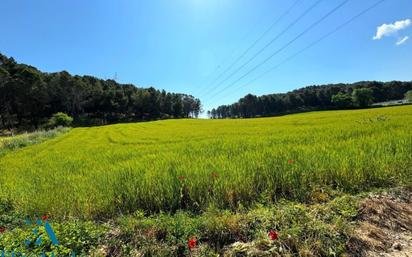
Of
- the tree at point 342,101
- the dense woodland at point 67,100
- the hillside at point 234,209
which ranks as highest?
the dense woodland at point 67,100

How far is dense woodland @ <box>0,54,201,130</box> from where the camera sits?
Result: 192 ft

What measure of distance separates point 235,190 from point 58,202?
3368 millimetres

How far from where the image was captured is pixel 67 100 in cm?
7069

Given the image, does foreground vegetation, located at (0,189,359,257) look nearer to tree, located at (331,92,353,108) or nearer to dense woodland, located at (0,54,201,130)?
dense woodland, located at (0,54,201,130)

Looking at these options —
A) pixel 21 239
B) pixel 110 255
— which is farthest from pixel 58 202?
pixel 110 255

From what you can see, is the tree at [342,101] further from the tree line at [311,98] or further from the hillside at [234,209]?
the hillside at [234,209]

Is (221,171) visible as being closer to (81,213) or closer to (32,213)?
(81,213)

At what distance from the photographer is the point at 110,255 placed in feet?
11.1

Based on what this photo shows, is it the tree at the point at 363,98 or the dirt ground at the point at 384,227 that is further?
the tree at the point at 363,98

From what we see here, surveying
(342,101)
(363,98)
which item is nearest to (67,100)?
(342,101)

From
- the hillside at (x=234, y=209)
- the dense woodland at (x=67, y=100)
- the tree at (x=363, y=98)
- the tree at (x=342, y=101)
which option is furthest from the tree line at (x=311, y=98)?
the hillside at (x=234, y=209)

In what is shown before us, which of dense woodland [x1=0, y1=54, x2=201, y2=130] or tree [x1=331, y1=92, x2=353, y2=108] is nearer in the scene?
dense woodland [x1=0, y1=54, x2=201, y2=130]

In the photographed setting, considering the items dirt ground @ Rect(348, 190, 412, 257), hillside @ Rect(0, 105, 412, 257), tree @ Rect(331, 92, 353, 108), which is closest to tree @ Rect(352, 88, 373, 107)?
tree @ Rect(331, 92, 353, 108)

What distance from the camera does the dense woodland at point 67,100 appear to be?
58406 mm
